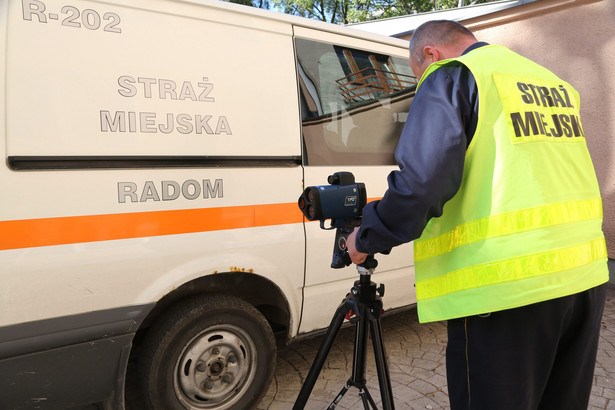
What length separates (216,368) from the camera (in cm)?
241

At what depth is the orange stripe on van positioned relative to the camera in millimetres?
1834

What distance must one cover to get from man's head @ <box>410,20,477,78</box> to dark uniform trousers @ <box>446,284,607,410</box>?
88cm

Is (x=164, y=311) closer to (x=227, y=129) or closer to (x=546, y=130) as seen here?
(x=227, y=129)

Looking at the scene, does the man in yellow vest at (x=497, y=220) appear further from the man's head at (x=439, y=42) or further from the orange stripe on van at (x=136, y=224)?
the orange stripe on van at (x=136, y=224)

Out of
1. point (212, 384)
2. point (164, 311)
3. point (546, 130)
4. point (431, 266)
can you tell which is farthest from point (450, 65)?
point (212, 384)

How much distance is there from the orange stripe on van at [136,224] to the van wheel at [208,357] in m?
0.40

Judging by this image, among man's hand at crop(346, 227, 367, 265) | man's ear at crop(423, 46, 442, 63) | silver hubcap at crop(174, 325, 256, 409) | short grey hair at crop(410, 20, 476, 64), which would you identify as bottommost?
silver hubcap at crop(174, 325, 256, 409)

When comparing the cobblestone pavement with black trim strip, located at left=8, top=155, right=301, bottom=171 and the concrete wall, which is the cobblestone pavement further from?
the concrete wall

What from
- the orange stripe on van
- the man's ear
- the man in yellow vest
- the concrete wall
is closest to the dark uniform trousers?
the man in yellow vest

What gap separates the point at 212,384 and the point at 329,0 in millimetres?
17125

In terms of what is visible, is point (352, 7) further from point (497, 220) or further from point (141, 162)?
point (497, 220)

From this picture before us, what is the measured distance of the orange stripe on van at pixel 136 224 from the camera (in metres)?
1.83

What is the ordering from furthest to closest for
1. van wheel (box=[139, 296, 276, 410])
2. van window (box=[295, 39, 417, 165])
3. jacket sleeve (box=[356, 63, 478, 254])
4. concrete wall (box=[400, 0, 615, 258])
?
concrete wall (box=[400, 0, 615, 258]), van window (box=[295, 39, 417, 165]), van wheel (box=[139, 296, 276, 410]), jacket sleeve (box=[356, 63, 478, 254])

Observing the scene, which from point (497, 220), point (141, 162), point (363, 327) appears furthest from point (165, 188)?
point (497, 220)
